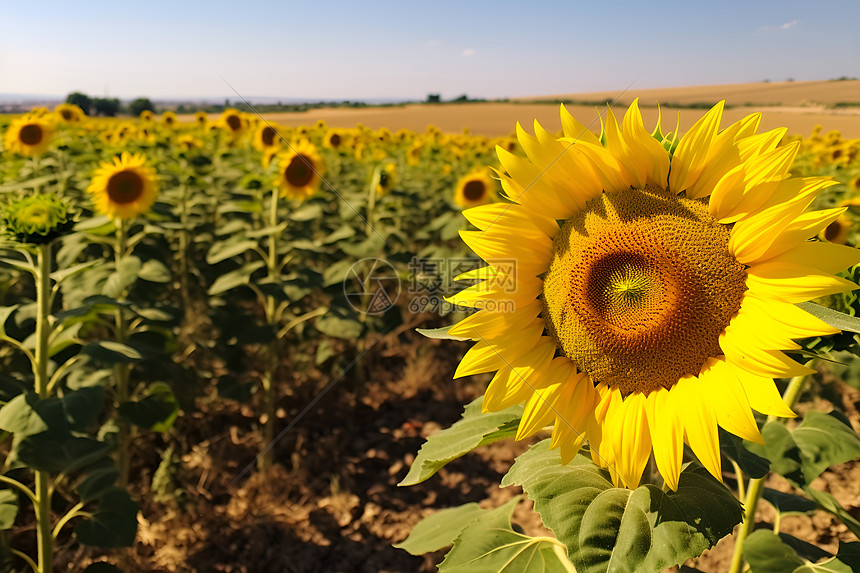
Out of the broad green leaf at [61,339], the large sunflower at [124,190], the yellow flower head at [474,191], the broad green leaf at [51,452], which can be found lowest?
the broad green leaf at [51,452]

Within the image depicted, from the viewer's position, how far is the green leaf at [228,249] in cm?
372

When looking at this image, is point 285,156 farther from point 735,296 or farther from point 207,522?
point 735,296

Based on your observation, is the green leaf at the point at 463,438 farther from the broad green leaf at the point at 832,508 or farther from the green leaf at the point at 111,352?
the green leaf at the point at 111,352

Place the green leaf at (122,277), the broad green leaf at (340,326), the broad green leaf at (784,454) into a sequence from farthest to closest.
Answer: the broad green leaf at (340,326) < the green leaf at (122,277) < the broad green leaf at (784,454)

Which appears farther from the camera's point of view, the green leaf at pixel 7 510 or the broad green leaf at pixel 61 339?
the broad green leaf at pixel 61 339

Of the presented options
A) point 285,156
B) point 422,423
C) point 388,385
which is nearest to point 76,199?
point 285,156

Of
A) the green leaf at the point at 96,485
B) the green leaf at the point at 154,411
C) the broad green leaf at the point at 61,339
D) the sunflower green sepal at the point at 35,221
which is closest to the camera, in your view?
the sunflower green sepal at the point at 35,221

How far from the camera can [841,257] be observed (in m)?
0.98

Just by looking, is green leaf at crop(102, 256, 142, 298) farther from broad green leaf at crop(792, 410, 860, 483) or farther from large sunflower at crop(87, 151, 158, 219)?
broad green leaf at crop(792, 410, 860, 483)

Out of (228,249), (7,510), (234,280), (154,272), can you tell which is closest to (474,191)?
(228,249)

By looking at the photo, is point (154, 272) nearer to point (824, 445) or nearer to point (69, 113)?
point (824, 445)

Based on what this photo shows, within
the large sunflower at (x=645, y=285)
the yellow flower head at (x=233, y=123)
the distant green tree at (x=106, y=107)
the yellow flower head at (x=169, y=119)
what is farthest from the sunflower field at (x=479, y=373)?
the distant green tree at (x=106, y=107)

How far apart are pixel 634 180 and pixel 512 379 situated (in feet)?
1.57

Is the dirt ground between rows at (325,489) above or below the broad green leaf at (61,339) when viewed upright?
below
